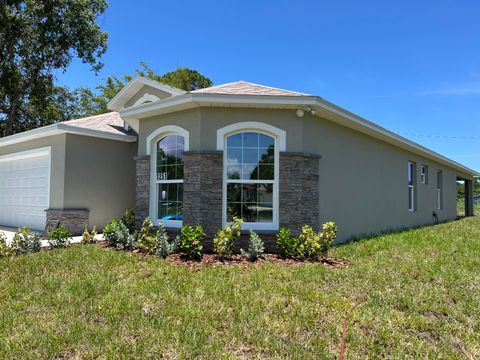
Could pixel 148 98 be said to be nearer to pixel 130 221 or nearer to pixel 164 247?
pixel 130 221

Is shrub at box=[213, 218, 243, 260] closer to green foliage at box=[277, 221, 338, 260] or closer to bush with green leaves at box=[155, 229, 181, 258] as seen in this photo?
bush with green leaves at box=[155, 229, 181, 258]

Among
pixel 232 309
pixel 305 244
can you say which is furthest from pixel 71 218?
pixel 232 309

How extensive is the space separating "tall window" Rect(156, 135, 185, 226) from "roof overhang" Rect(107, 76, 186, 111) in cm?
258

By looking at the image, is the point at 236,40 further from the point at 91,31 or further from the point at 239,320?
the point at 239,320

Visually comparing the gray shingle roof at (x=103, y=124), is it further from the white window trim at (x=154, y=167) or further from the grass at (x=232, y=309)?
the grass at (x=232, y=309)

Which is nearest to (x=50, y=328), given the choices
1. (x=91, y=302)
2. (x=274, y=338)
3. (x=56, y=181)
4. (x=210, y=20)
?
(x=91, y=302)

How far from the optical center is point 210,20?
590 inches

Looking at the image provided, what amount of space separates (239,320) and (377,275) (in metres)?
3.18

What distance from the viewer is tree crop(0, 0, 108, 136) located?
61.2 ft

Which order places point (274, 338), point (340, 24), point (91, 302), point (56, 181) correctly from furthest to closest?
point (340, 24), point (56, 181), point (91, 302), point (274, 338)

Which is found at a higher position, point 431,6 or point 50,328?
point 431,6

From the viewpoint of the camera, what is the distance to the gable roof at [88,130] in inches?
440

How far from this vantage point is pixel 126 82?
31969 millimetres

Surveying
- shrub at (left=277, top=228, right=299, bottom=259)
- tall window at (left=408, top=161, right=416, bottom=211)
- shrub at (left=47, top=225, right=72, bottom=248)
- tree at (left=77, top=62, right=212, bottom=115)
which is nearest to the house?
shrub at (left=277, top=228, right=299, bottom=259)
